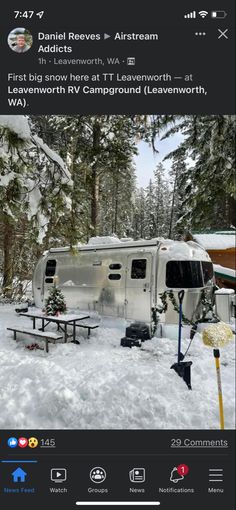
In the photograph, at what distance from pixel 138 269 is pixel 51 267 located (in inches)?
131

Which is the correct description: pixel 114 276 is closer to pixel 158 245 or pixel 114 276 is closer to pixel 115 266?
pixel 115 266

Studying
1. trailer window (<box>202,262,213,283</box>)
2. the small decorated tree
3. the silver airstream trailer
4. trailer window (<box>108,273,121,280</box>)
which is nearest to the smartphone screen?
trailer window (<box>202,262,213,283</box>)

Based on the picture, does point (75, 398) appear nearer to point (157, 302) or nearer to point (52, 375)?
point (52, 375)

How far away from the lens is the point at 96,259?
710cm

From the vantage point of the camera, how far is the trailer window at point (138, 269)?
6.22m

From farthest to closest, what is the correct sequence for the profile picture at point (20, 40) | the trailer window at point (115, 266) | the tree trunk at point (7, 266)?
the tree trunk at point (7, 266) → the trailer window at point (115, 266) → the profile picture at point (20, 40)

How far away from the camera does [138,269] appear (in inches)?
248

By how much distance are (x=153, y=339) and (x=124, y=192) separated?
7.71 meters

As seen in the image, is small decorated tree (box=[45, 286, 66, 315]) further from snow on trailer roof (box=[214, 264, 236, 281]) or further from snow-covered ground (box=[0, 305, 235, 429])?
snow on trailer roof (box=[214, 264, 236, 281])
